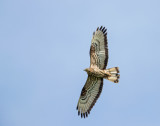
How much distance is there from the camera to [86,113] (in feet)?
55.8

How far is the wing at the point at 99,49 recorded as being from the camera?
16219 mm

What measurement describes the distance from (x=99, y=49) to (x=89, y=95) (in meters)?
2.50

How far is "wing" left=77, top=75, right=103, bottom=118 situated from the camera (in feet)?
55.2

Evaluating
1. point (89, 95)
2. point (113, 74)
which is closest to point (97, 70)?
point (113, 74)

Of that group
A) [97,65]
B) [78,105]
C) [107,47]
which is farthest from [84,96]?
[107,47]

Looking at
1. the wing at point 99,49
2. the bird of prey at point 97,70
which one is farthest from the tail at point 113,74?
the wing at point 99,49

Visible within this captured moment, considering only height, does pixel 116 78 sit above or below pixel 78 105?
above

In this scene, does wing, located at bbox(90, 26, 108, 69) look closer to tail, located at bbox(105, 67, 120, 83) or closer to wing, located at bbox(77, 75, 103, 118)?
tail, located at bbox(105, 67, 120, 83)

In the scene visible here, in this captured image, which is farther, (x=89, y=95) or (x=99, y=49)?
(x=89, y=95)

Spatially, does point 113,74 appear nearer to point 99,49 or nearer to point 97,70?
point 97,70

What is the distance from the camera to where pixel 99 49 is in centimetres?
1625

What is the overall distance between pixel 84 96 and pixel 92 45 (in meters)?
2.73

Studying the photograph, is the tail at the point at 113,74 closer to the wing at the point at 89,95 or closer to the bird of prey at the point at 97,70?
the bird of prey at the point at 97,70

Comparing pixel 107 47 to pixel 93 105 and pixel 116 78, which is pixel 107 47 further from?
pixel 93 105
